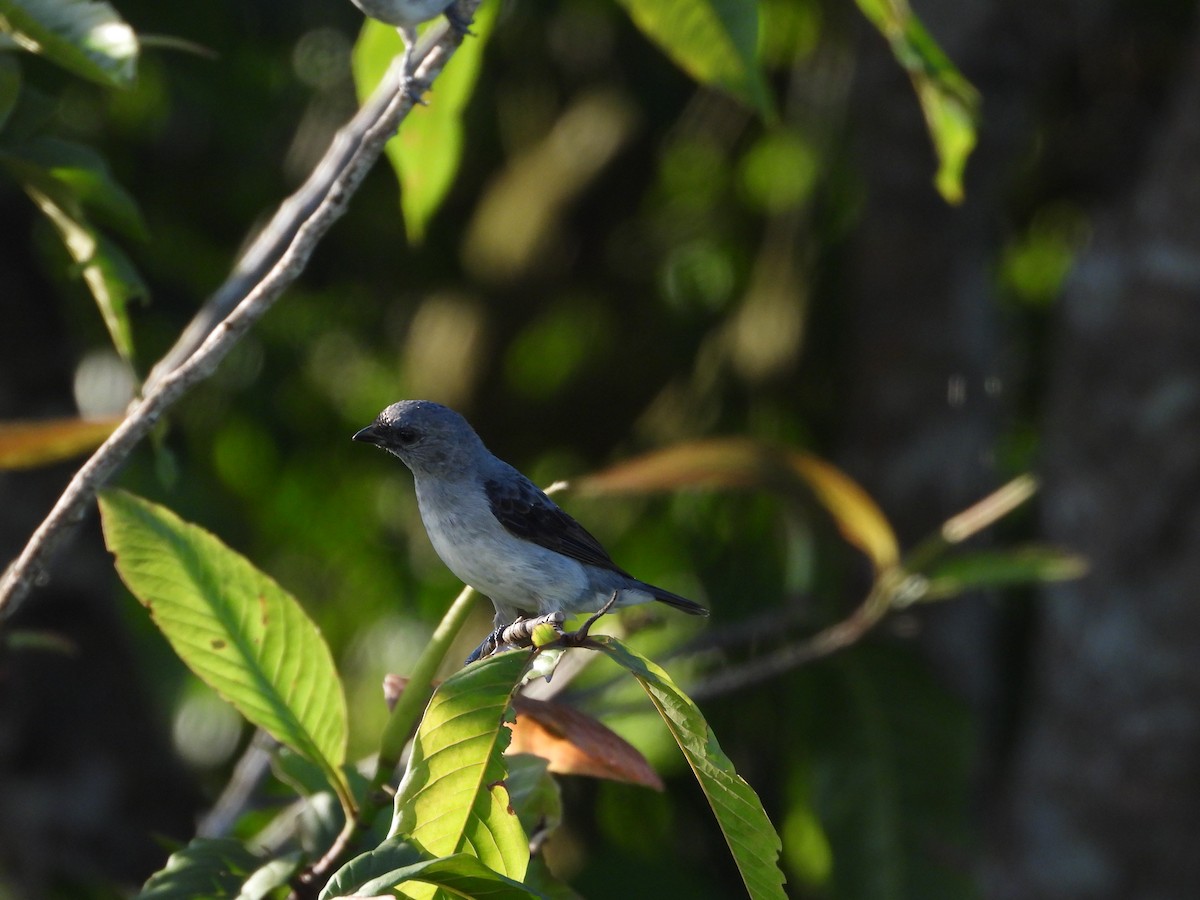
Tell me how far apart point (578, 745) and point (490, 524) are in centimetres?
47

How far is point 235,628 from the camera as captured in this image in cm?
178

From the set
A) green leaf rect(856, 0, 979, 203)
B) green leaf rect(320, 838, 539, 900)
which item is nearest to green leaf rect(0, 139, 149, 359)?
green leaf rect(320, 838, 539, 900)

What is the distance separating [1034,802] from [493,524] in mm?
3175

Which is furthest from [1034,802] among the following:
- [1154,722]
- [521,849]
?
[521,849]

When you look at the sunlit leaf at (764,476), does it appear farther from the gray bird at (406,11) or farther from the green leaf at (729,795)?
the green leaf at (729,795)

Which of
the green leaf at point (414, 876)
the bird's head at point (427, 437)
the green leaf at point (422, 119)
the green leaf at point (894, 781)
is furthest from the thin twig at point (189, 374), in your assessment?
the green leaf at point (894, 781)

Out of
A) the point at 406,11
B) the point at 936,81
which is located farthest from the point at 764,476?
the point at 406,11

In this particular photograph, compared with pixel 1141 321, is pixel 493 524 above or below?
above

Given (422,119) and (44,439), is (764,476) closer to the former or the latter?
(422,119)

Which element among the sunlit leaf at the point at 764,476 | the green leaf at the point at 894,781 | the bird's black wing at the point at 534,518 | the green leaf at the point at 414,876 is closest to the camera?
the green leaf at the point at 414,876

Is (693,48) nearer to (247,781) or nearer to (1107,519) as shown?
(247,781)

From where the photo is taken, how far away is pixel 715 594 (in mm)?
5012

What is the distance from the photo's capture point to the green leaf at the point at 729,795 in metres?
1.38

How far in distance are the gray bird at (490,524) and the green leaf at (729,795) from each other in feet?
1.59
